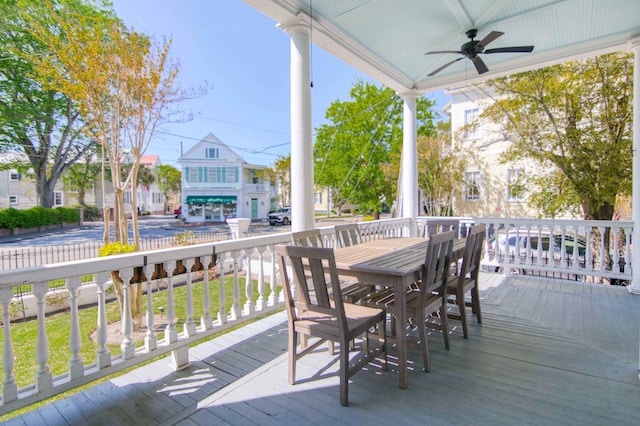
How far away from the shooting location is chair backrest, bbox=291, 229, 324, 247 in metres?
2.77

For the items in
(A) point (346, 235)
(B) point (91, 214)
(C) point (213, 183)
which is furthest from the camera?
(C) point (213, 183)

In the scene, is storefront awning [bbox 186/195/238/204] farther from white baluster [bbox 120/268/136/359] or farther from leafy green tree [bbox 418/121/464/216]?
white baluster [bbox 120/268/136/359]

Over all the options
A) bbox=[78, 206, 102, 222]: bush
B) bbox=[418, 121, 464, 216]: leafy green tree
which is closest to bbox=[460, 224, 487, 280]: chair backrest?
bbox=[78, 206, 102, 222]: bush

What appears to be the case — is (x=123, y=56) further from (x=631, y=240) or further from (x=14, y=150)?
(x=631, y=240)

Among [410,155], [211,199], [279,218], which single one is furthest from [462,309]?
[211,199]

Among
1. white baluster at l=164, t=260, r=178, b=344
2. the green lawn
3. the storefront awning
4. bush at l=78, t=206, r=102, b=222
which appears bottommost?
the green lawn

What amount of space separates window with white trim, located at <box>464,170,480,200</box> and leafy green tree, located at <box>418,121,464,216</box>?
279 mm

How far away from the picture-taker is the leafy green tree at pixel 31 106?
418 centimetres

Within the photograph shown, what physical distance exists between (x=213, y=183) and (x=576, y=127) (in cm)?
2112

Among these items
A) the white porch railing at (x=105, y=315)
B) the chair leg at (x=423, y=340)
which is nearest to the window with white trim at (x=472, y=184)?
the white porch railing at (x=105, y=315)

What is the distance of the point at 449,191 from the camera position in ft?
39.6

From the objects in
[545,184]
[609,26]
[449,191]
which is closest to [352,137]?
[449,191]

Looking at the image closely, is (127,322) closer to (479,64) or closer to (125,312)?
(125,312)

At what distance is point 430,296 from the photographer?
8.20 feet
